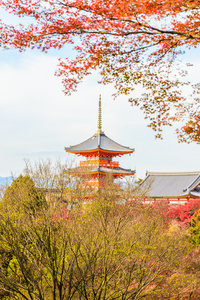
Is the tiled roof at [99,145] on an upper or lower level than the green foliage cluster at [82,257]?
upper

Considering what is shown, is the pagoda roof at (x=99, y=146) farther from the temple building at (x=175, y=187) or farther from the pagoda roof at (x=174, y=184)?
the temple building at (x=175, y=187)

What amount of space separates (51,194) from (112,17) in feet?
19.9

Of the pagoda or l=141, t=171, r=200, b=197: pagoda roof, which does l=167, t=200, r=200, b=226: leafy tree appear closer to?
l=141, t=171, r=200, b=197: pagoda roof

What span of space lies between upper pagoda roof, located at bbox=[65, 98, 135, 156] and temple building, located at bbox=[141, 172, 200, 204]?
147 inches

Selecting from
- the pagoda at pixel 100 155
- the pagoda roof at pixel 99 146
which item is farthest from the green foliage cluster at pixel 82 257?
the pagoda roof at pixel 99 146

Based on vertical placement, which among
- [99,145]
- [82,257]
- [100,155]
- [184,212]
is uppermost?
[99,145]

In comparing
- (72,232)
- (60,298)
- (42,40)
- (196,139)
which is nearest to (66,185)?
(72,232)

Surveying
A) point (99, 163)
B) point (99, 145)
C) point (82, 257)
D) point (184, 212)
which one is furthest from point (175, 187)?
point (82, 257)

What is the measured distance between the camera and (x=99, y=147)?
1081 inches

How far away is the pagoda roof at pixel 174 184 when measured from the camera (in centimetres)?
2595

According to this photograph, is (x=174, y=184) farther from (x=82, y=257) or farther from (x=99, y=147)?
(x=82, y=257)

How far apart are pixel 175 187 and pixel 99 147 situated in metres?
7.31

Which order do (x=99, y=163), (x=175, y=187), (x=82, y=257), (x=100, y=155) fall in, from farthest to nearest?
1. (x=100, y=155)
2. (x=99, y=163)
3. (x=175, y=187)
4. (x=82, y=257)

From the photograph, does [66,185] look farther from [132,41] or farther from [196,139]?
Result: [132,41]
